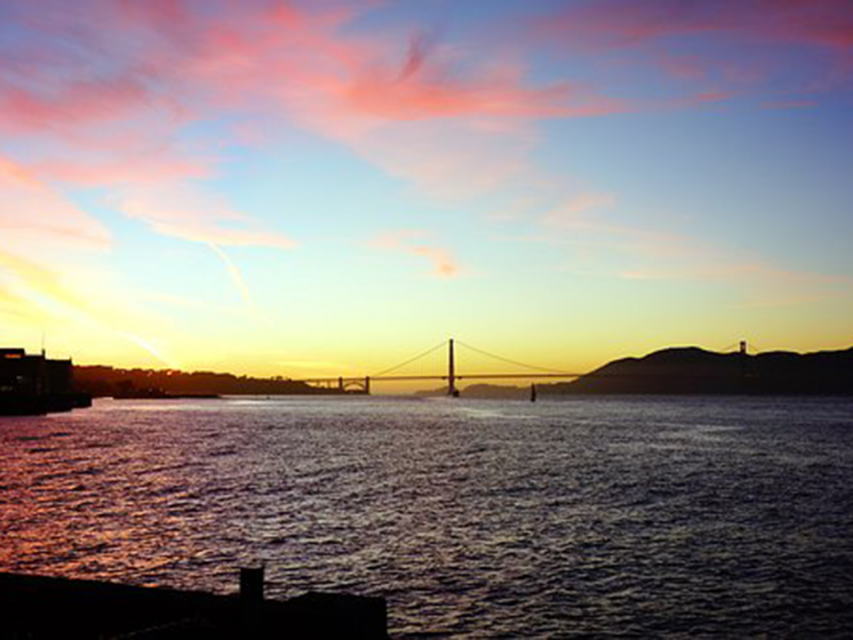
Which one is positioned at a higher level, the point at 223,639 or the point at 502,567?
the point at 223,639

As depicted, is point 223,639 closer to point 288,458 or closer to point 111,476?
point 111,476

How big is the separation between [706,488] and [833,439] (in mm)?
74952

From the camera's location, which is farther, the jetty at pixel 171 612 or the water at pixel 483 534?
the water at pixel 483 534

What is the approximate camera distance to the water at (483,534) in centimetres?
2784

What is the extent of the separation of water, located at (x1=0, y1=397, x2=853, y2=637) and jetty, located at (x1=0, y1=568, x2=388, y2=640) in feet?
30.6

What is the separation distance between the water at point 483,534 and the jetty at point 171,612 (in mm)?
9319

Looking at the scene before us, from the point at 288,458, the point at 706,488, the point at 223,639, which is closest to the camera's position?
the point at 223,639

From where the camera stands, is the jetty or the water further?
the water

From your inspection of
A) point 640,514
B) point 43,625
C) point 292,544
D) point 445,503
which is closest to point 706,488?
point 640,514

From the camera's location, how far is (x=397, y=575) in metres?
31.9

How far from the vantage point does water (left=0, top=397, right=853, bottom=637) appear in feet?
91.4

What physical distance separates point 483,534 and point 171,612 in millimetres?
25478

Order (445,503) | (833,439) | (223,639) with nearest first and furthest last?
(223,639) < (445,503) < (833,439)

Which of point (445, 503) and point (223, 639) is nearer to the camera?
point (223, 639)
